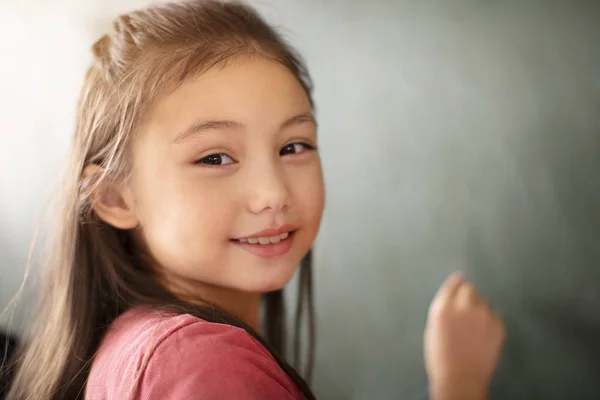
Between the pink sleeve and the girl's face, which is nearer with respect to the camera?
the pink sleeve

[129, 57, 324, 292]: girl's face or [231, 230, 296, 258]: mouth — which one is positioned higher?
[129, 57, 324, 292]: girl's face

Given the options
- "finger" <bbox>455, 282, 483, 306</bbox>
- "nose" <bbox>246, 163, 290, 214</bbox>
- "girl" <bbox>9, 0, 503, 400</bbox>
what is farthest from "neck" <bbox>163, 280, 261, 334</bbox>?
"finger" <bbox>455, 282, 483, 306</bbox>

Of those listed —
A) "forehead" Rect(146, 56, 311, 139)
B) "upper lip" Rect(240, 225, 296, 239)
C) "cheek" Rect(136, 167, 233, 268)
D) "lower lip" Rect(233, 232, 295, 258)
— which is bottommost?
"lower lip" Rect(233, 232, 295, 258)

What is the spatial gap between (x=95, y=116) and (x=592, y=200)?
496 millimetres

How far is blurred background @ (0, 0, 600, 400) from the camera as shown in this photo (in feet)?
1.91

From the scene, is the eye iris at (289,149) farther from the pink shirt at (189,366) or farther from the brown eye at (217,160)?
the pink shirt at (189,366)

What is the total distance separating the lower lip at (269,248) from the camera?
1.92 ft

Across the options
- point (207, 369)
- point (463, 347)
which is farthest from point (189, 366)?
point (463, 347)

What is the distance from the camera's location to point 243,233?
574 mm

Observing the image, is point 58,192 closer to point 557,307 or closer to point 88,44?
point 88,44

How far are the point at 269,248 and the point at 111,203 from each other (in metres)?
0.17

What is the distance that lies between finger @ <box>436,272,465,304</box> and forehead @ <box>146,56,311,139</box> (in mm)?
243

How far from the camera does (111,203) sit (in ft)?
2.01

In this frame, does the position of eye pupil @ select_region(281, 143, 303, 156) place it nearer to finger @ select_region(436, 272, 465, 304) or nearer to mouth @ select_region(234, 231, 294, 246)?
mouth @ select_region(234, 231, 294, 246)
